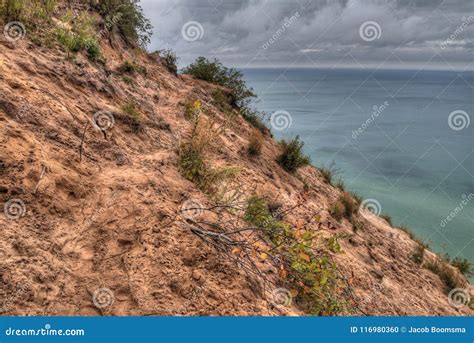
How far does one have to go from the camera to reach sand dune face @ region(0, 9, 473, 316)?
3262 millimetres

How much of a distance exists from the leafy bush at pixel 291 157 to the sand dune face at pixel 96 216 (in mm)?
3674

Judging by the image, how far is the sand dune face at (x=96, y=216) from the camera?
128 inches

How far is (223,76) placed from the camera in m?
14.9

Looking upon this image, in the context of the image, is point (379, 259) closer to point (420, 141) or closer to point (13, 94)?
point (13, 94)

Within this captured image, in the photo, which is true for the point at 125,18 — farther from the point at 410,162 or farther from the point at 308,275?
the point at 410,162

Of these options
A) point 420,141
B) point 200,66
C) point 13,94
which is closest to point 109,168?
point 13,94

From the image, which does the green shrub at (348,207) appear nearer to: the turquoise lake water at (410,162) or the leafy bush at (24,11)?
the turquoise lake water at (410,162)

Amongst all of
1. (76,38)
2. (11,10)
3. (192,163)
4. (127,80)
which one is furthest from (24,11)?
(192,163)

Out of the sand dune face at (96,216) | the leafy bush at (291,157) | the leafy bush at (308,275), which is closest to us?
the sand dune face at (96,216)

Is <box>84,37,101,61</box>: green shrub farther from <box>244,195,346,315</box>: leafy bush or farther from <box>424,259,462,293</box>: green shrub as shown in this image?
<box>424,259,462,293</box>: green shrub

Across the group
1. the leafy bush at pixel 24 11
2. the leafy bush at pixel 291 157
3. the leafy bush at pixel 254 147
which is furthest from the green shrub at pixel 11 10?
the leafy bush at pixel 291 157

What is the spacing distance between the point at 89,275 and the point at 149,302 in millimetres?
681

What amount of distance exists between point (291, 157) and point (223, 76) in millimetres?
6125

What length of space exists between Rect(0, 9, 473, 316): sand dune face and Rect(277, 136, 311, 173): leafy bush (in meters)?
3.67
